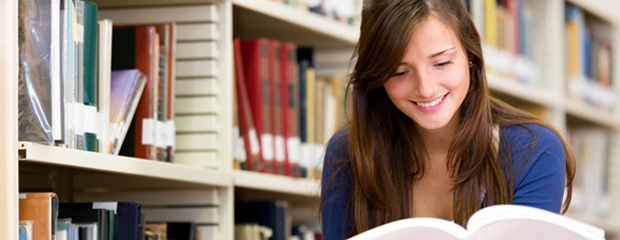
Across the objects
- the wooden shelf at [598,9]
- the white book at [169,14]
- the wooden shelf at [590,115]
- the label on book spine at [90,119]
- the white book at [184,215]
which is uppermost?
the wooden shelf at [598,9]

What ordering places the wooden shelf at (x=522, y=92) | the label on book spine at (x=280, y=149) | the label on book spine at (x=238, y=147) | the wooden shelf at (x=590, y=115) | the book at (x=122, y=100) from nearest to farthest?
1. the book at (x=122, y=100)
2. the label on book spine at (x=238, y=147)
3. the label on book spine at (x=280, y=149)
4. the wooden shelf at (x=522, y=92)
5. the wooden shelf at (x=590, y=115)

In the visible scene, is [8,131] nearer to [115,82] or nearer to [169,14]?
[115,82]

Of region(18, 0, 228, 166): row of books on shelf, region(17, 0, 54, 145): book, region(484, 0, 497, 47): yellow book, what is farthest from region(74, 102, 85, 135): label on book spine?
region(484, 0, 497, 47): yellow book

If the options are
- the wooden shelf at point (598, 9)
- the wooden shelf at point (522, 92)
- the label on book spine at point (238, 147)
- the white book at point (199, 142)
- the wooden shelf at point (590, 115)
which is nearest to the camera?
the white book at point (199, 142)

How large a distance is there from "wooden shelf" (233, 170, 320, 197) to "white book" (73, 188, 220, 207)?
67mm

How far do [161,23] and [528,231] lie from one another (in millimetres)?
915

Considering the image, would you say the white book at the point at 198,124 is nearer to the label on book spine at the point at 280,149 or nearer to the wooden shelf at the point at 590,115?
the label on book spine at the point at 280,149

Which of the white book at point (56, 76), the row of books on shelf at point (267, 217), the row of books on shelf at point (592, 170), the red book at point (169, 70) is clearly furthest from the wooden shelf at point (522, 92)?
the white book at point (56, 76)

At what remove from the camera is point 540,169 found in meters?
1.19

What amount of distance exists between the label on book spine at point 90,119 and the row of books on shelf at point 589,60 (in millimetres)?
2227

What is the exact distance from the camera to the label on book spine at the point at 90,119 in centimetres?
118

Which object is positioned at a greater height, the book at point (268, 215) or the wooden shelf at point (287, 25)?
the wooden shelf at point (287, 25)

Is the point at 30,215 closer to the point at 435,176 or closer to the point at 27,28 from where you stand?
the point at 27,28

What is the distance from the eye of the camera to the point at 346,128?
1.41 meters
